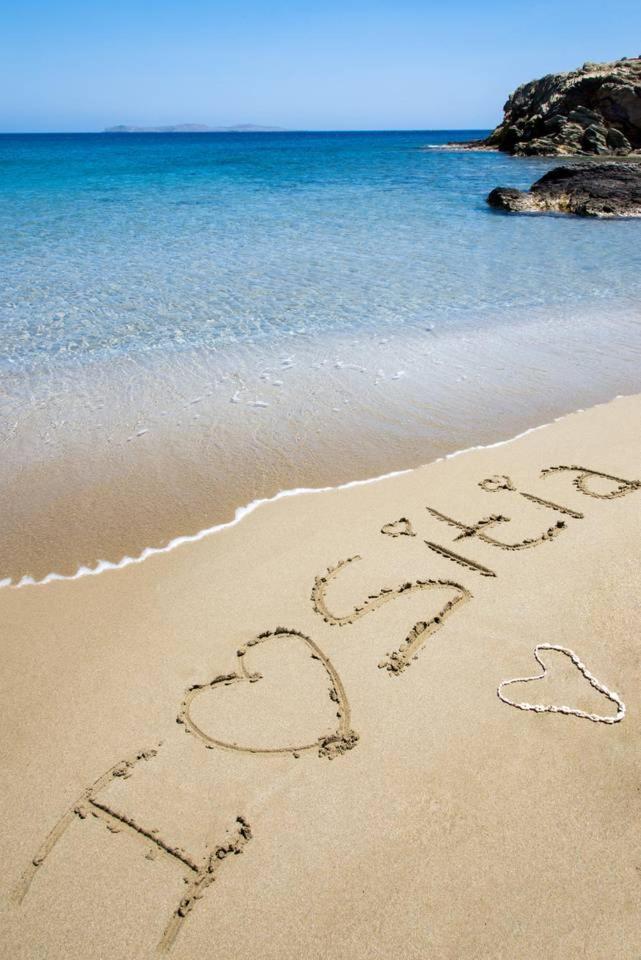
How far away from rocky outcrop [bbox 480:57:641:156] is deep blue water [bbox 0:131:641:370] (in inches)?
999

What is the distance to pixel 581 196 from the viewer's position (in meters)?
17.0

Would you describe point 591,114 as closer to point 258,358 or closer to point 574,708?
point 258,358

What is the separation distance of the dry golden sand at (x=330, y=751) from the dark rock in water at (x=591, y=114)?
42.7m

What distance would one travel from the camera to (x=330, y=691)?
2.70 m

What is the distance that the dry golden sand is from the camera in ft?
6.45

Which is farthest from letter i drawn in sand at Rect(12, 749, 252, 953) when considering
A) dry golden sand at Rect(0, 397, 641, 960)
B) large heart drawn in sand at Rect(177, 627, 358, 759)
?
large heart drawn in sand at Rect(177, 627, 358, 759)

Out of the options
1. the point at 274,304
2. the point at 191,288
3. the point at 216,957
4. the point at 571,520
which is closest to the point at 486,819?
the point at 216,957

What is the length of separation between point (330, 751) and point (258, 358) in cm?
470

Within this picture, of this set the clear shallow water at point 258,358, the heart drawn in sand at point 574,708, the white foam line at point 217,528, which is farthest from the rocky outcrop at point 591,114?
the heart drawn in sand at point 574,708

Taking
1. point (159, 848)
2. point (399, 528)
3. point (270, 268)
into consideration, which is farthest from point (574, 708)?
point (270, 268)

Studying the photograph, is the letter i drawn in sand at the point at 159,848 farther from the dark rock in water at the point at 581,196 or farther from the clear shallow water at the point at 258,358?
the dark rock in water at the point at 581,196

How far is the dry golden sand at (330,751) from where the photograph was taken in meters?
1.97

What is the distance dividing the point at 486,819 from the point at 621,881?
423 millimetres

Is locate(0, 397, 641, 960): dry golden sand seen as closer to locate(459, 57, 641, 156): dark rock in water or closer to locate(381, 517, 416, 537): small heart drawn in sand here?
locate(381, 517, 416, 537): small heart drawn in sand
